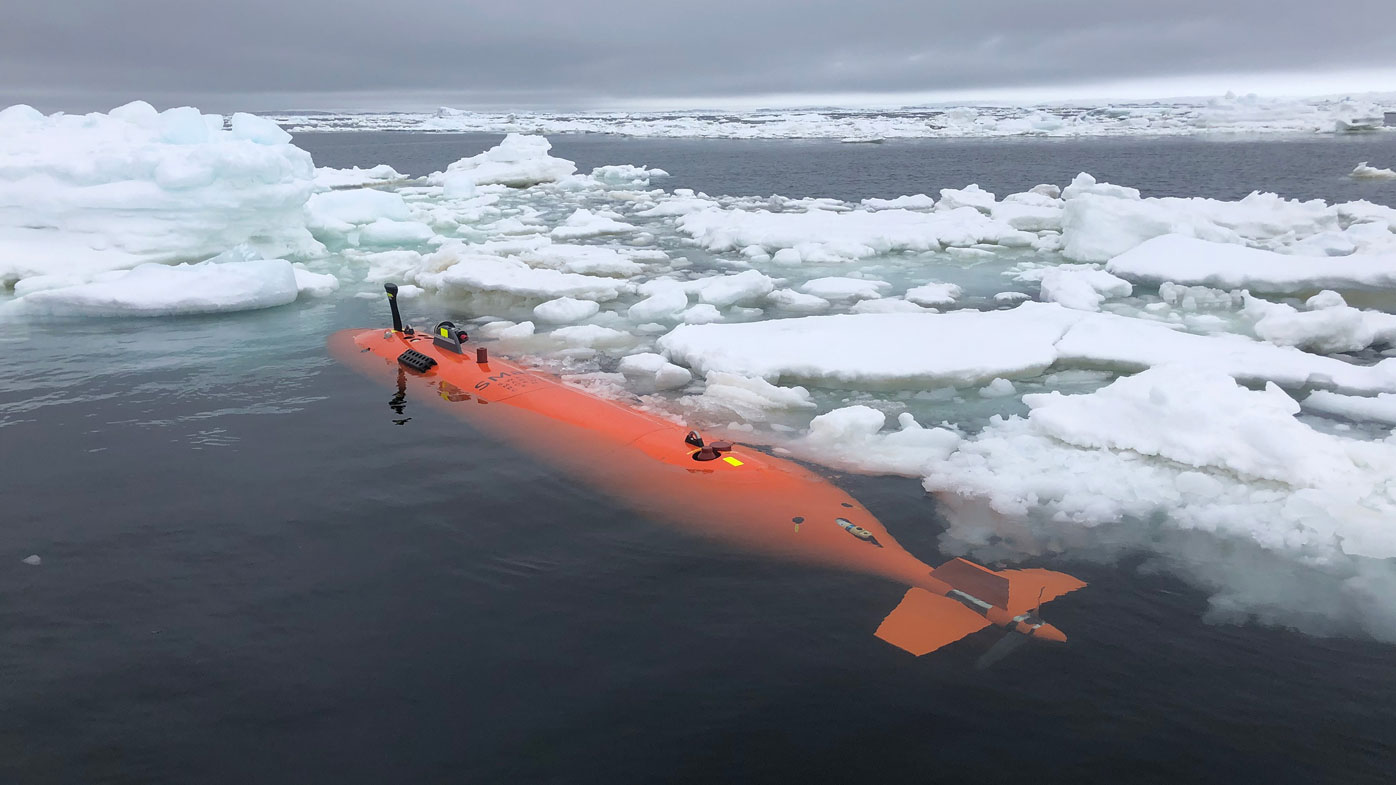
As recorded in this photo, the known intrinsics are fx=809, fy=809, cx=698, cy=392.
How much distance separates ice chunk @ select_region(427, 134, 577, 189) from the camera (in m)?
40.0

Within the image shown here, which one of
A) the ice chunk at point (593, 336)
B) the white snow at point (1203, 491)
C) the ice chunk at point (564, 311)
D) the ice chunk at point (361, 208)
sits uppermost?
the ice chunk at point (361, 208)

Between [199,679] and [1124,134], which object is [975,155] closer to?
[1124,134]

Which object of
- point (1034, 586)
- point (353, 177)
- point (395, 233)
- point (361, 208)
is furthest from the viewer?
point (353, 177)

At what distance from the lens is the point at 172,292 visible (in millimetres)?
15203

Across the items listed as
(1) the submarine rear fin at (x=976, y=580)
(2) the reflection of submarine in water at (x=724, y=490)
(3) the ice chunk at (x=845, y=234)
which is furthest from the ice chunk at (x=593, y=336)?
(1) the submarine rear fin at (x=976, y=580)

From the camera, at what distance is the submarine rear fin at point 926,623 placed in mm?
5906

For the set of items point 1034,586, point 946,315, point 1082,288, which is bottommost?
point 1034,586

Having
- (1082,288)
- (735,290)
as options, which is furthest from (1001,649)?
(1082,288)

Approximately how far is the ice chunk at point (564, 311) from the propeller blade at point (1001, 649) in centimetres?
1029

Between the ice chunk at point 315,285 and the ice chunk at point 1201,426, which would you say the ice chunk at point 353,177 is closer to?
the ice chunk at point 315,285

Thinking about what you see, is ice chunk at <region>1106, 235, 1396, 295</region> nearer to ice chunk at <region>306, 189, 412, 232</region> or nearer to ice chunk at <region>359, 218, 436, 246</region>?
ice chunk at <region>359, 218, 436, 246</region>

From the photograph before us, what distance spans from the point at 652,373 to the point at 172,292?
33.0ft

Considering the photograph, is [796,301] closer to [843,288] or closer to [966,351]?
[843,288]

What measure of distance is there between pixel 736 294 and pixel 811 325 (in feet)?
11.0
